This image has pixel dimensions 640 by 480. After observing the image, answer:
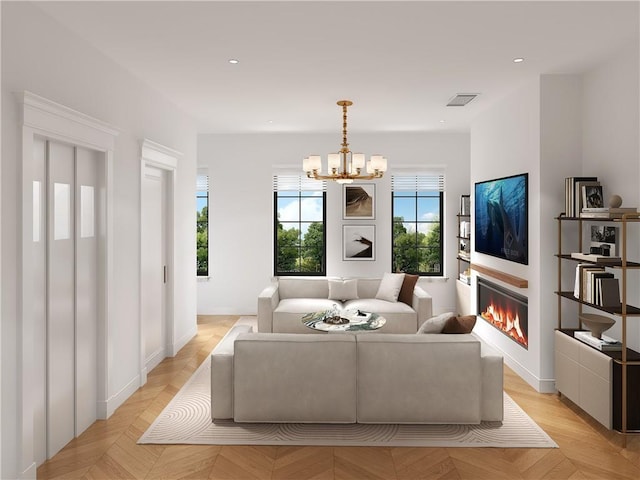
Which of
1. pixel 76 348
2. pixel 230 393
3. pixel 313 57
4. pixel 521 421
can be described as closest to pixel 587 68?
pixel 313 57

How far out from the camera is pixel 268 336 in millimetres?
3658

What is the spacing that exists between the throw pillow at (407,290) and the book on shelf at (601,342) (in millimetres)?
2612

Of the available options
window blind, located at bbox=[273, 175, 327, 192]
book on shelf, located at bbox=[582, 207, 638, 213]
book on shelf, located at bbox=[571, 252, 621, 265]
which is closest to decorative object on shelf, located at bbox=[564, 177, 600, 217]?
book on shelf, located at bbox=[582, 207, 638, 213]

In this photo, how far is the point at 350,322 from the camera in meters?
4.98

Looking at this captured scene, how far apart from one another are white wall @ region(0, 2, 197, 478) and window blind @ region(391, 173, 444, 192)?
3159 millimetres

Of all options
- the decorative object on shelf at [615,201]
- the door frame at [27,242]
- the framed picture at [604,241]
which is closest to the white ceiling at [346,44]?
the door frame at [27,242]

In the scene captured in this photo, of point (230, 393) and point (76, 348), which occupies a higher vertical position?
point (76, 348)

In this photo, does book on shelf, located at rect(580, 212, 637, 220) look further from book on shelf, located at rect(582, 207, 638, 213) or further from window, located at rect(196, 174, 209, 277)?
window, located at rect(196, 174, 209, 277)

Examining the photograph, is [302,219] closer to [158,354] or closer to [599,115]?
[158,354]

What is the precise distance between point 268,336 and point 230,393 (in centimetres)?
51

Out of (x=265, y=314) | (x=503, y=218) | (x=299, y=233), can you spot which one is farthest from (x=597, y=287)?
(x=299, y=233)

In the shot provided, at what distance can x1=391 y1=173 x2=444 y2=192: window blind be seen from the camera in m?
7.79

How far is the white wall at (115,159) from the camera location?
2.71m

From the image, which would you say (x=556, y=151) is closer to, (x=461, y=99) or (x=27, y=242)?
(x=461, y=99)
